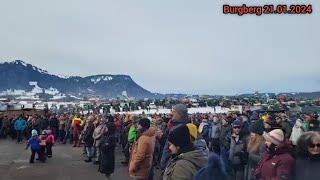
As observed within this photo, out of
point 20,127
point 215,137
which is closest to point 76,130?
point 20,127

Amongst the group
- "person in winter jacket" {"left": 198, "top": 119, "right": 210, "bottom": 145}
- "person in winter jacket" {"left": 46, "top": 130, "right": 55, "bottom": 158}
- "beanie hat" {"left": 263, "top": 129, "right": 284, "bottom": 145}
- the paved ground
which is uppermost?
"beanie hat" {"left": 263, "top": 129, "right": 284, "bottom": 145}

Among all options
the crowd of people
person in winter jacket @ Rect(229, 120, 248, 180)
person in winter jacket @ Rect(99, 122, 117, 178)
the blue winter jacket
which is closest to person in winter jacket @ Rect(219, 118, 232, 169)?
the crowd of people

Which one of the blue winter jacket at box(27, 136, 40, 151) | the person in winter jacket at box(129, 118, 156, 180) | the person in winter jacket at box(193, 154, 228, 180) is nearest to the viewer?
the person in winter jacket at box(193, 154, 228, 180)

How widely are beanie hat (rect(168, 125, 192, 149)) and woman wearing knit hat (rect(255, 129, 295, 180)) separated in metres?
1.34

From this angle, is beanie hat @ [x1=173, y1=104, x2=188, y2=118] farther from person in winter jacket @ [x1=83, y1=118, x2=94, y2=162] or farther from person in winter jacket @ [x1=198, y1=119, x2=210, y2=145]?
person in winter jacket @ [x1=83, y1=118, x2=94, y2=162]

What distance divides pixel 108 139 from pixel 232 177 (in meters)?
3.60

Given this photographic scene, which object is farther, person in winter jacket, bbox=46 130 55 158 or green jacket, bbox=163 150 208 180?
person in winter jacket, bbox=46 130 55 158

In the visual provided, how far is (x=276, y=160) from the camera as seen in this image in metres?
6.48

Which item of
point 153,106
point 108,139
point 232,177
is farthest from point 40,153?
point 153,106

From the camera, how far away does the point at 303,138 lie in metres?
6.12

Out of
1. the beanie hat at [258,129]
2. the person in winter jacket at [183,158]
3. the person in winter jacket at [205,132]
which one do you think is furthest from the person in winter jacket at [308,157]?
the person in winter jacket at [205,132]

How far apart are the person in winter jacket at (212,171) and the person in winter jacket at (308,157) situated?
1287 millimetres

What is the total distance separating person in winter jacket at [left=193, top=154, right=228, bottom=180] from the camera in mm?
5082

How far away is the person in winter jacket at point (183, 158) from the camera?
537cm
